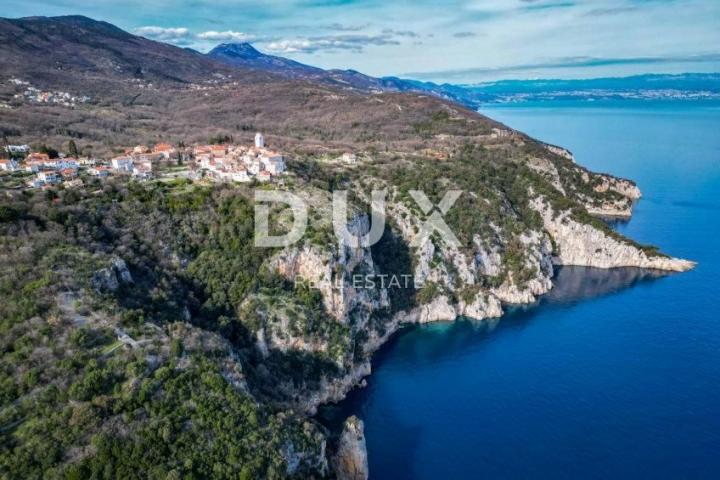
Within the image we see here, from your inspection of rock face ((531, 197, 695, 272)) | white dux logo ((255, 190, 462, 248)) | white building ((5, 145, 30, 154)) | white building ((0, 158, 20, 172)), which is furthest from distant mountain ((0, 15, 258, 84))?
rock face ((531, 197, 695, 272))

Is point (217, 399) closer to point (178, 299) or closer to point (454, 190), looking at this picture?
point (178, 299)

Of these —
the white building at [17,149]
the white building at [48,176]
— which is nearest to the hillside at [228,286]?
the white building at [48,176]

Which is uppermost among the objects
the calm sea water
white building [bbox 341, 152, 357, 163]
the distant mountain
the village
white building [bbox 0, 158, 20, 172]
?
the distant mountain

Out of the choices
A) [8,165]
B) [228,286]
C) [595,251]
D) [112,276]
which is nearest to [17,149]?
[8,165]

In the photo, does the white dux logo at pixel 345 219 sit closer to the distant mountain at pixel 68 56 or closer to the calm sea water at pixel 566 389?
the calm sea water at pixel 566 389

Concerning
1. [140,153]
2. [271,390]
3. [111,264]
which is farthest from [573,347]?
[140,153]

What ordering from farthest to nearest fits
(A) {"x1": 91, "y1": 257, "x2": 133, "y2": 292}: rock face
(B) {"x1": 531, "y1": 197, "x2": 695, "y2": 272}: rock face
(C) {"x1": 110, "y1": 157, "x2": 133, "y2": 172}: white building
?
(B) {"x1": 531, "y1": 197, "x2": 695, "y2": 272}: rock face, (C) {"x1": 110, "y1": 157, "x2": 133, "y2": 172}: white building, (A) {"x1": 91, "y1": 257, "x2": 133, "y2": 292}: rock face

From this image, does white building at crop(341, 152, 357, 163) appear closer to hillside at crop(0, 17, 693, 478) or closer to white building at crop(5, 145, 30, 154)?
hillside at crop(0, 17, 693, 478)

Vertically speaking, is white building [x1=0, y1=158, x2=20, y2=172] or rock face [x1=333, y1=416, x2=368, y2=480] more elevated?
white building [x1=0, y1=158, x2=20, y2=172]
